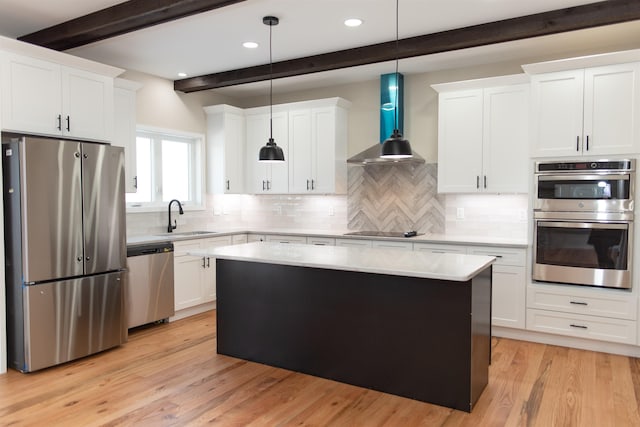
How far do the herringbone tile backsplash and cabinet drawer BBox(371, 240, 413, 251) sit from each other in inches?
24.6

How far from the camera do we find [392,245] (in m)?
4.78

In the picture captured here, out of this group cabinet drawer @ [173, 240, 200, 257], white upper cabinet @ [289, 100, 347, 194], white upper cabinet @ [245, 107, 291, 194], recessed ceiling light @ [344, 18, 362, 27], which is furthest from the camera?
white upper cabinet @ [245, 107, 291, 194]

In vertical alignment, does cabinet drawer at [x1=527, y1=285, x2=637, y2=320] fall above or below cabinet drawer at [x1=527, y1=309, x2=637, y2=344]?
above

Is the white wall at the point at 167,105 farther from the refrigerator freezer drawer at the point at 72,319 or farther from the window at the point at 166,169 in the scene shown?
the refrigerator freezer drawer at the point at 72,319

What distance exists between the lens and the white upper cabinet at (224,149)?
5949 mm

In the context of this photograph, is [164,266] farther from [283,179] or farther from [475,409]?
[475,409]

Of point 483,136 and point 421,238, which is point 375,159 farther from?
point 483,136

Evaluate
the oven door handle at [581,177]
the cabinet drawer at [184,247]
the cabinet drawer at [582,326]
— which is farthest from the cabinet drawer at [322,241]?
the oven door handle at [581,177]

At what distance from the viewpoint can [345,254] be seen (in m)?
3.40

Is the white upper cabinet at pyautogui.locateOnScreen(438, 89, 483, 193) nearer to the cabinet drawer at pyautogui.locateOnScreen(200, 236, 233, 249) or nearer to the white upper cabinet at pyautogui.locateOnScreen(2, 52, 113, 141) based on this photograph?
the cabinet drawer at pyautogui.locateOnScreen(200, 236, 233, 249)

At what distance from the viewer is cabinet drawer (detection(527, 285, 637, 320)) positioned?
3.80 metres

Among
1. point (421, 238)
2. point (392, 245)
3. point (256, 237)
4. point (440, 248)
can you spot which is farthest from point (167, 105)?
point (440, 248)

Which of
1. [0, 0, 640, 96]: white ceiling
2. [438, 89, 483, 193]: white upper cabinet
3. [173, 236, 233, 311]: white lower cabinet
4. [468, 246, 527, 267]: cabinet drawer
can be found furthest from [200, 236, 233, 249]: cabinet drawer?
[468, 246, 527, 267]: cabinet drawer

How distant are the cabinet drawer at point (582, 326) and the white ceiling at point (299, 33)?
8.14 feet
